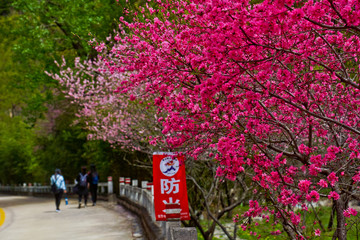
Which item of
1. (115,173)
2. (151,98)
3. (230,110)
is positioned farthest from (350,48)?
(115,173)

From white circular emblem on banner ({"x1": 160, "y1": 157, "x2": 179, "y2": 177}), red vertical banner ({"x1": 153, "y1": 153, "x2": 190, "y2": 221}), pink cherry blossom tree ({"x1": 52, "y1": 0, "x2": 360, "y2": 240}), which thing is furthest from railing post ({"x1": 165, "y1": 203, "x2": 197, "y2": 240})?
white circular emblem on banner ({"x1": 160, "y1": 157, "x2": 179, "y2": 177})

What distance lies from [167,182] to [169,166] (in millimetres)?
305

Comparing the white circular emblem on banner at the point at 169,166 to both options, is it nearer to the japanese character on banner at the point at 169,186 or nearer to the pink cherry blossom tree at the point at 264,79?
the japanese character on banner at the point at 169,186

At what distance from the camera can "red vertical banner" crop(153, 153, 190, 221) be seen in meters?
9.65

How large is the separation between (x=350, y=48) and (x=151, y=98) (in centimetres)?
790

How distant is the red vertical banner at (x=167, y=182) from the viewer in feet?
31.7

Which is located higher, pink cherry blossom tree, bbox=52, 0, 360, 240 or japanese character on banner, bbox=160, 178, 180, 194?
pink cherry blossom tree, bbox=52, 0, 360, 240

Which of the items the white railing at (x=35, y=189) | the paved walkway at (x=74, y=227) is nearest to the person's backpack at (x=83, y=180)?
the paved walkway at (x=74, y=227)

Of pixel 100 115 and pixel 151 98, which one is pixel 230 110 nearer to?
pixel 151 98

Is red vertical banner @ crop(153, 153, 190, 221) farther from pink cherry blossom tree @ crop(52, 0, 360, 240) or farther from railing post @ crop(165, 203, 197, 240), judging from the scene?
pink cherry blossom tree @ crop(52, 0, 360, 240)

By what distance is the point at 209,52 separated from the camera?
612cm

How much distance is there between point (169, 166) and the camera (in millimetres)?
9812

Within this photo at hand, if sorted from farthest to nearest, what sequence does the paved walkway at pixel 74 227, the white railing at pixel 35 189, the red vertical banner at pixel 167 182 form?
the white railing at pixel 35 189 → the paved walkway at pixel 74 227 → the red vertical banner at pixel 167 182

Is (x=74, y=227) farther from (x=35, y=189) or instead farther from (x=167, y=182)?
(x=35, y=189)
